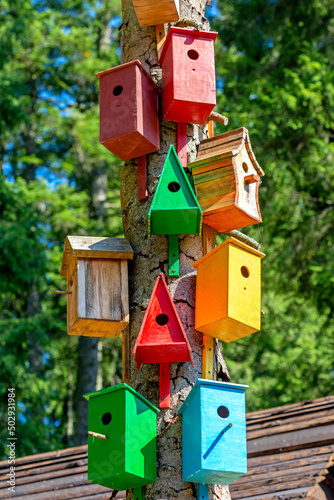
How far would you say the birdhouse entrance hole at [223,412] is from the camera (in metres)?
2.88

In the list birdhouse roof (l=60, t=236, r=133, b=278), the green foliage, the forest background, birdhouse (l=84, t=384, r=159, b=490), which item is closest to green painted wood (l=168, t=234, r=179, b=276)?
birdhouse roof (l=60, t=236, r=133, b=278)

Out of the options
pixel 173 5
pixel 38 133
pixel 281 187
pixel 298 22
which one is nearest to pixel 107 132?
pixel 173 5

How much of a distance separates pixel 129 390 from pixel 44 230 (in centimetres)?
1051

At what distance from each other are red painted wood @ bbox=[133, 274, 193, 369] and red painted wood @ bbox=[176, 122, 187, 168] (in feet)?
2.04

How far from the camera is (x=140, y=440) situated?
2.73 m

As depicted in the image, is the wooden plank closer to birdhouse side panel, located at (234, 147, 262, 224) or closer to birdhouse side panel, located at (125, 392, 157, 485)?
birdhouse side panel, located at (234, 147, 262, 224)

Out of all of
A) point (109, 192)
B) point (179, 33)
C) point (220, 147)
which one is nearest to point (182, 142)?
point (220, 147)

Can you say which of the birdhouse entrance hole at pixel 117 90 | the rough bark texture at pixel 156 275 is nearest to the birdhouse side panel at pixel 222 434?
the rough bark texture at pixel 156 275

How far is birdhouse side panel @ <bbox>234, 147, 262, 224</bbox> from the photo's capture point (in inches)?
132

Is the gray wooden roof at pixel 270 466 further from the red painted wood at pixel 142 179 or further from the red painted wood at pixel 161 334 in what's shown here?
the red painted wood at pixel 142 179

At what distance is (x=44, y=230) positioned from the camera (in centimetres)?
1304

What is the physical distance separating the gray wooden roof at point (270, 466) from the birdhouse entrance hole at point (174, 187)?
186 centimetres

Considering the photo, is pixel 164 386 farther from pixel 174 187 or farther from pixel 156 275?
pixel 174 187

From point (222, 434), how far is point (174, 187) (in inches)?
42.7
